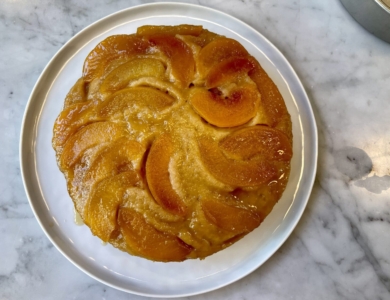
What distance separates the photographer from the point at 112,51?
169 cm

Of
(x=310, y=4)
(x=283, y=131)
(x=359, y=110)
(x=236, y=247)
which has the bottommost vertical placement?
(x=236, y=247)

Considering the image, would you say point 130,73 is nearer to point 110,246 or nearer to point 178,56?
point 178,56

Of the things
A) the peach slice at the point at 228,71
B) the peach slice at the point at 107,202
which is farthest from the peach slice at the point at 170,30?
the peach slice at the point at 107,202

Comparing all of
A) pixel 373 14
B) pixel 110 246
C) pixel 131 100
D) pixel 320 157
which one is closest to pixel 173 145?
pixel 131 100

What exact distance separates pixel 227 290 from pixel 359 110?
1306mm

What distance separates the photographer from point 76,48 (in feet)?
6.79

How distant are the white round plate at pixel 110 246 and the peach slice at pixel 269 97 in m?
0.35

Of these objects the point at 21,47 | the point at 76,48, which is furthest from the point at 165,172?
the point at 21,47

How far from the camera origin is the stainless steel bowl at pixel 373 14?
1912 mm

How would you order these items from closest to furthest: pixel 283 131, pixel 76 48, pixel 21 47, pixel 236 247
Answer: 1. pixel 283 131
2. pixel 236 247
3. pixel 76 48
4. pixel 21 47

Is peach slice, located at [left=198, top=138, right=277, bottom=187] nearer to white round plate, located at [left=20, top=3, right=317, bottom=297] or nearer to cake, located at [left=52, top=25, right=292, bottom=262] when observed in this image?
cake, located at [left=52, top=25, right=292, bottom=262]

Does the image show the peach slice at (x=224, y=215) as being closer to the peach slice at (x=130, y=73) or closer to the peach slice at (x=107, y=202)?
the peach slice at (x=107, y=202)

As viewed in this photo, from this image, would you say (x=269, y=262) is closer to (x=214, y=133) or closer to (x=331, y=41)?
(x=214, y=133)

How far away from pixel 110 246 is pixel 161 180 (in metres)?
0.66
